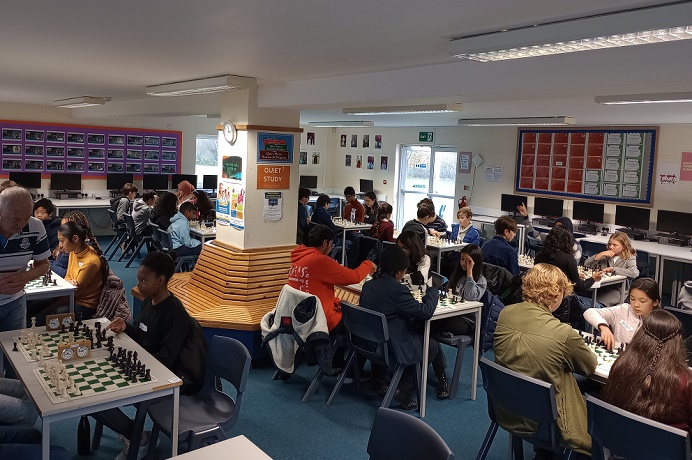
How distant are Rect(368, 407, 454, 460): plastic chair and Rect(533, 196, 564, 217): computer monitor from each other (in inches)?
338

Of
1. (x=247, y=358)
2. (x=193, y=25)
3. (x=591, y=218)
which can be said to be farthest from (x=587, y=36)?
(x=591, y=218)

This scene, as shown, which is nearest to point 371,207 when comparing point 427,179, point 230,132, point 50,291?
point 427,179

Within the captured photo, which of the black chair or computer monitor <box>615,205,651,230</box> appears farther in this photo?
computer monitor <box>615,205,651,230</box>

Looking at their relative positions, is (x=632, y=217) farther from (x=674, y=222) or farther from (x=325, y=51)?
(x=325, y=51)

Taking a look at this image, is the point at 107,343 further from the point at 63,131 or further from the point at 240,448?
the point at 63,131

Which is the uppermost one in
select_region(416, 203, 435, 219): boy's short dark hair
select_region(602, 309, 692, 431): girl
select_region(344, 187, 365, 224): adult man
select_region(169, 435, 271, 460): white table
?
select_region(416, 203, 435, 219): boy's short dark hair

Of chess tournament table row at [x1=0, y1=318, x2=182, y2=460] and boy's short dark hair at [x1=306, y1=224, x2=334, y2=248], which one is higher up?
boy's short dark hair at [x1=306, y1=224, x2=334, y2=248]

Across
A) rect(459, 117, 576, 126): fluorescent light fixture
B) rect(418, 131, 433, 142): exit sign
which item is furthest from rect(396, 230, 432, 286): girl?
rect(418, 131, 433, 142): exit sign

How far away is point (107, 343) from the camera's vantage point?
3281mm

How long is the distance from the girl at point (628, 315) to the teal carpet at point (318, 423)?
94 cm

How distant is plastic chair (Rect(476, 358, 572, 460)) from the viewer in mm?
2883

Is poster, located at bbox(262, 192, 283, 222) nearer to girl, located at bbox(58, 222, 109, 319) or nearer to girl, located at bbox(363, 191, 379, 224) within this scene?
girl, located at bbox(58, 222, 109, 319)

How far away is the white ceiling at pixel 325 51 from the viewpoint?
9.03 feet

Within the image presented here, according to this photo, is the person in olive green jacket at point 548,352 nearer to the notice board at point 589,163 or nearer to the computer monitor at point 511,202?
the notice board at point 589,163
